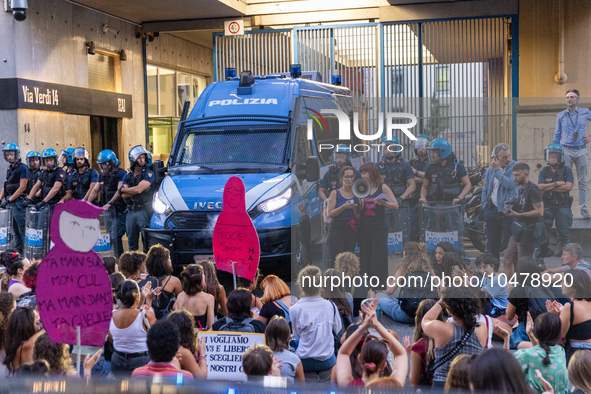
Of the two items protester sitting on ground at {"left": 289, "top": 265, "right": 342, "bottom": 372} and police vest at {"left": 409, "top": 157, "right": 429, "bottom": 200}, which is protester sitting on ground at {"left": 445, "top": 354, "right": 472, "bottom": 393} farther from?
police vest at {"left": 409, "top": 157, "right": 429, "bottom": 200}

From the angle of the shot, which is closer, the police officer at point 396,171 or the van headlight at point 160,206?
the police officer at point 396,171

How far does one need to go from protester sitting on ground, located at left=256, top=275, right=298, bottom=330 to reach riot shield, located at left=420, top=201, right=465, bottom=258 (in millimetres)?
1337

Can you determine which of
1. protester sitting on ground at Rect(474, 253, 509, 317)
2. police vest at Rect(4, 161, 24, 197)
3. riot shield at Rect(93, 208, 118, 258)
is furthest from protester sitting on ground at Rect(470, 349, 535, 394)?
police vest at Rect(4, 161, 24, 197)

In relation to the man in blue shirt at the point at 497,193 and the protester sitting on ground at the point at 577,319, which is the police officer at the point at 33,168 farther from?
the protester sitting on ground at the point at 577,319

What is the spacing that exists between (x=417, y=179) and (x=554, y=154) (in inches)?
46.4

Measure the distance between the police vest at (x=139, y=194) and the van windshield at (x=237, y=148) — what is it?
55.7 inches

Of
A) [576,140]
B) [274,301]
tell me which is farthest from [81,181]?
[576,140]

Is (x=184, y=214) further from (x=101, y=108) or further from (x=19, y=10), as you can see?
(x=101, y=108)

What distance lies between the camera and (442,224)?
5426mm

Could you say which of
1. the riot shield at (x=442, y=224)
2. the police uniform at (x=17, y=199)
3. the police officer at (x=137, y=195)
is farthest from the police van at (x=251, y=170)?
the police uniform at (x=17, y=199)

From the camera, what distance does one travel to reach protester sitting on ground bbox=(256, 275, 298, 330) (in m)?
5.28

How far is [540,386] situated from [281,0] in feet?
52.9

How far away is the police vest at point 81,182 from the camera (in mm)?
12055

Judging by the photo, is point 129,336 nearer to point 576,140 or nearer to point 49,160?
point 576,140
